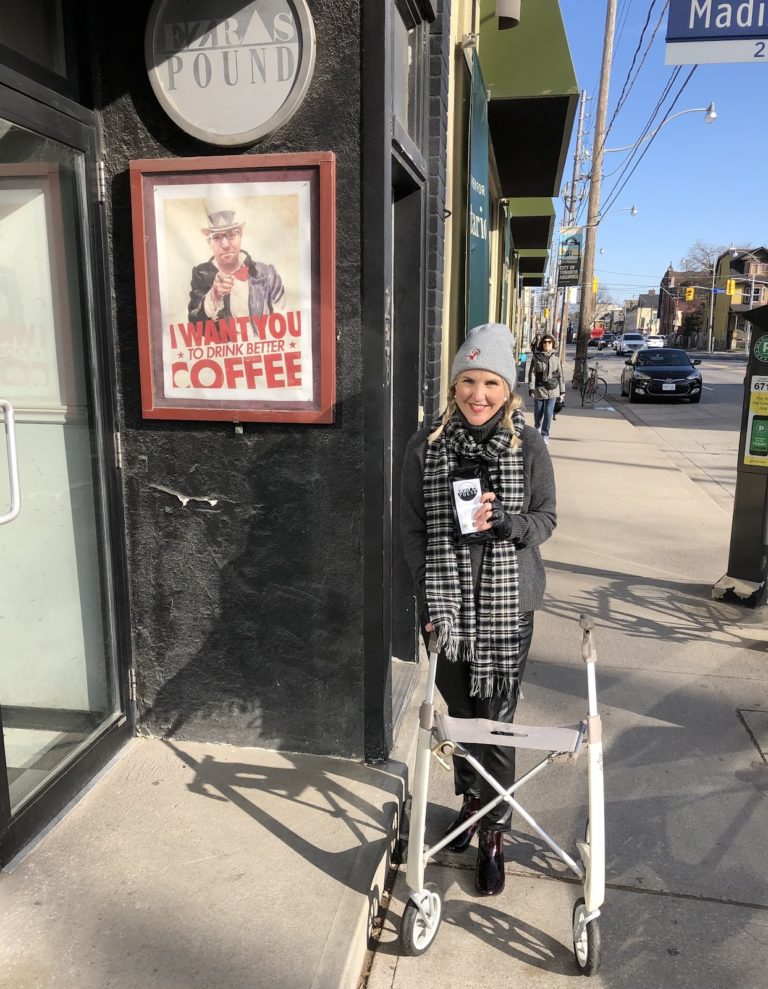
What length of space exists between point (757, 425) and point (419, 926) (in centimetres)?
417

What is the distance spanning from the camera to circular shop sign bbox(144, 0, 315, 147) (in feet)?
9.37

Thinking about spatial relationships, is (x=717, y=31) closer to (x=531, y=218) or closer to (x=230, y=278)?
(x=230, y=278)

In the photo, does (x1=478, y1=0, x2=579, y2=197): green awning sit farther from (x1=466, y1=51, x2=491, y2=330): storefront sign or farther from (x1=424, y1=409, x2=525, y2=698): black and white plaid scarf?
(x1=424, y1=409, x2=525, y2=698): black and white plaid scarf

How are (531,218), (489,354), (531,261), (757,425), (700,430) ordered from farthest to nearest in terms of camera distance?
1. (531,261)
2. (700,430)
3. (531,218)
4. (757,425)
5. (489,354)

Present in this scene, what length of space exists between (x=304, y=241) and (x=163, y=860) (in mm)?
2229

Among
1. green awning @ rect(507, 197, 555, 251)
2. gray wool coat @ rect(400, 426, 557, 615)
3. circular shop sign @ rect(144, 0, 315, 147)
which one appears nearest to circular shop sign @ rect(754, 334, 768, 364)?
gray wool coat @ rect(400, 426, 557, 615)

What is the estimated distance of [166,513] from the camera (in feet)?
10.6

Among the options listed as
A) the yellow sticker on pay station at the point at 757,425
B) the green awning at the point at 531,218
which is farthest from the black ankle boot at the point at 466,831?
the green awning at the point at 531,218

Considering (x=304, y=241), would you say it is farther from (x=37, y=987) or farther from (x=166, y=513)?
(x=37, y=987)

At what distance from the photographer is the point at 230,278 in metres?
3.00

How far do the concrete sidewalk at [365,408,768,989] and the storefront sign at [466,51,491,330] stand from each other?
88.7 inches

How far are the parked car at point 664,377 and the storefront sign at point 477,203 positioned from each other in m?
16.5

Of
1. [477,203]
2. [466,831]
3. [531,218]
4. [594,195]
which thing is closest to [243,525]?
[466,831]

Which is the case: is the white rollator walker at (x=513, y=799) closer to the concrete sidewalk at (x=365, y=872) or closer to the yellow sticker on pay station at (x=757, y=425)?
the concrete sidewalk at (x=365, y=872)
